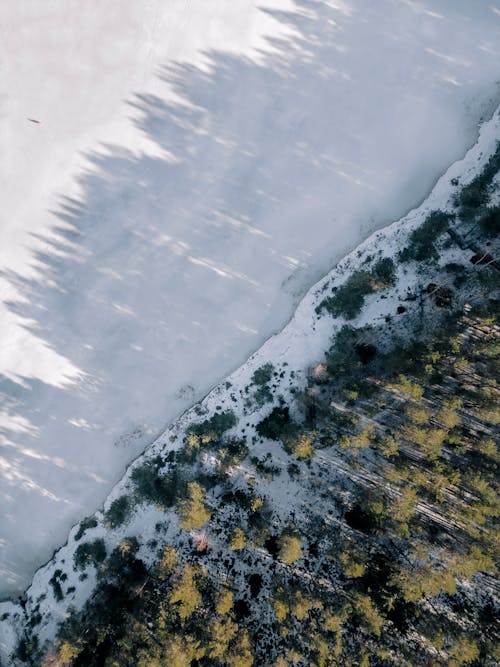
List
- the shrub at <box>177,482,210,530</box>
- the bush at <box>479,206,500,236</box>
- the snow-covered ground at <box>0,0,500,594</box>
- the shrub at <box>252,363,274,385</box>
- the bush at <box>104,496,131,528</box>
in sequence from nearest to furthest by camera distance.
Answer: the shrub at <box>177,482,210,530</box> < the bush at <box>104,496,131,528</box> < the bush at <box>479,206,500,236</box> < the shrub at <box>252,363,274,385</box> < the snow-covered ground at <box>0,0,500,594</box>

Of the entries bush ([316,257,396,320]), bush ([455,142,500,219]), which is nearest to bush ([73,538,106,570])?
bush ([316,257,396,320])

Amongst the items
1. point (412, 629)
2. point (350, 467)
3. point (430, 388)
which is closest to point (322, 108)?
point (430, 388)

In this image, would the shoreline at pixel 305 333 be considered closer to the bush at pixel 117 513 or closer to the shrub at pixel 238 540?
the bush at pixel 117 513

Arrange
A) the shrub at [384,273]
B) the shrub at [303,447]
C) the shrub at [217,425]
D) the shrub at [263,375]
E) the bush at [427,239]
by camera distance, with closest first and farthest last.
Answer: the shrub at [303,447] → the shrub at [217,425] → the shrub at [384,273] → the shrub at [263,375] → the bush at [427,239]

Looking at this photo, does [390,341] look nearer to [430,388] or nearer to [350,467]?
[430,388]

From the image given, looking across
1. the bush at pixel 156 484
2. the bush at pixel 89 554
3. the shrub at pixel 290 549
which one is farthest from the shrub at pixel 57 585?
the shrub at pixel 290 549

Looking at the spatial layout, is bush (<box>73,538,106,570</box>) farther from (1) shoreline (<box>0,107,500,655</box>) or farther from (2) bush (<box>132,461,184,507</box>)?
(2) bush (<box>132,461,184,507</box>)

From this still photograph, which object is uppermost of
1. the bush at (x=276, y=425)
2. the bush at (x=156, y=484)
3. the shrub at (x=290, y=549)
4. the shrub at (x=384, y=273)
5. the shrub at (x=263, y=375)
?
the shrub at (x=384, y=273)
